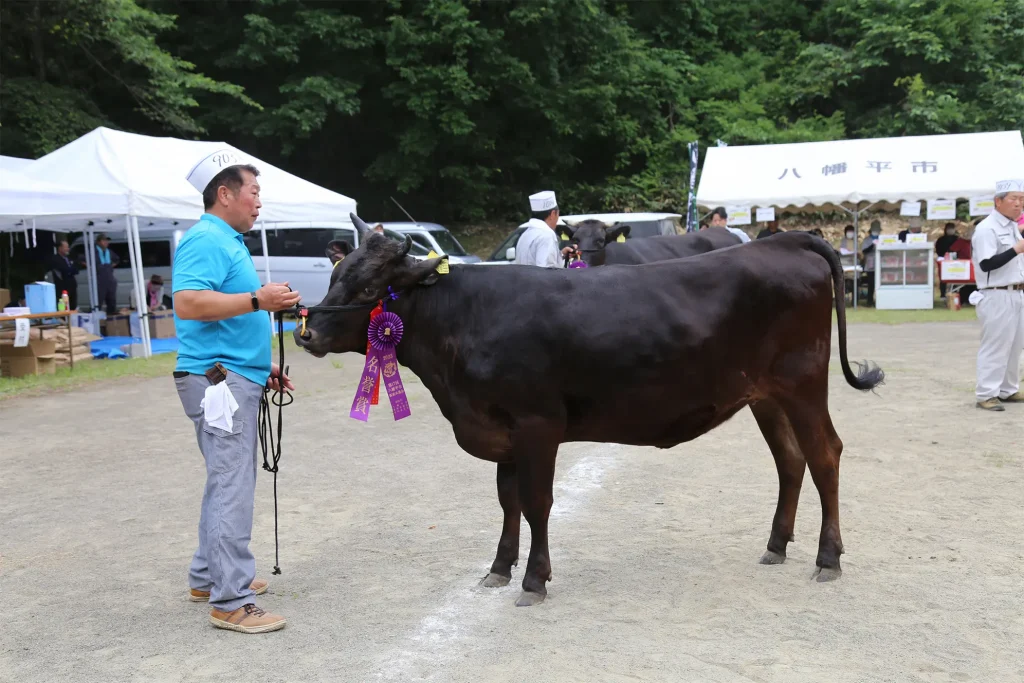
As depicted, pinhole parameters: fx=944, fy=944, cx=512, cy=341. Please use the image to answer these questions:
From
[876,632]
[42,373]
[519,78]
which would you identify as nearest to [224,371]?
[876,632]

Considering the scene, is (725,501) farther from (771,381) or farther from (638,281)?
(638,281)

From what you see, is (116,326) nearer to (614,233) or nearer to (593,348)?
(614,233)

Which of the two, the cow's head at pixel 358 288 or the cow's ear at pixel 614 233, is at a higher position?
the cow's ear at pixel 614 233

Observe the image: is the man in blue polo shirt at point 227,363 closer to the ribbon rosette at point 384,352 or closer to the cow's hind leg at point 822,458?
the ribbon rosette at point 384,352

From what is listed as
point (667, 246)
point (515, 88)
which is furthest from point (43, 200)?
point (515, 88)

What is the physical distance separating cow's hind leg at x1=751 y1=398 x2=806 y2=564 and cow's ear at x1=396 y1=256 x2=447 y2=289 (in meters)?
1.81

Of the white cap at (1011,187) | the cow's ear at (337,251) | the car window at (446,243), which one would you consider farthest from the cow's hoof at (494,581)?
the car window at (446,243)

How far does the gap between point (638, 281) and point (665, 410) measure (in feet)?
2.14

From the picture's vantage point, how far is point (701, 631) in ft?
13.5

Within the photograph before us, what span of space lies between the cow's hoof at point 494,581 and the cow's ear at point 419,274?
4.94 feet

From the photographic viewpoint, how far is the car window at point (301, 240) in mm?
20219

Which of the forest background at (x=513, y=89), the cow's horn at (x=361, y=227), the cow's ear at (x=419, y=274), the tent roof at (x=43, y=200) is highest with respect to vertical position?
the forest background at (x=513, y=89)

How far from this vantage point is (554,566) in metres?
5.04

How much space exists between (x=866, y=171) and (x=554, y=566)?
17.7 meters
